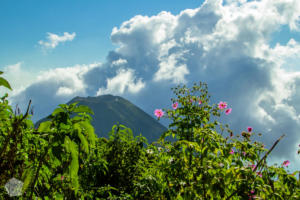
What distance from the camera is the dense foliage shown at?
4.98ft

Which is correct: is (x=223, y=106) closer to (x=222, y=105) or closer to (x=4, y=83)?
(x=222, y=105)

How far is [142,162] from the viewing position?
198 inches

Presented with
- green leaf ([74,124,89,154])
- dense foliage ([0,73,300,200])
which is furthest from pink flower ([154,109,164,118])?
green leaf ([74,124,89,154])

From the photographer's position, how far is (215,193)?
7.02ft

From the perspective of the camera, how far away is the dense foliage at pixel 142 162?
1518mm

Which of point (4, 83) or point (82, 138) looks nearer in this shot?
point (4, 83)

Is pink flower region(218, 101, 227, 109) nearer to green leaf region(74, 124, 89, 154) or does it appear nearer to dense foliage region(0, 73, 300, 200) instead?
dense foliage region(0, 73, 300, 200)

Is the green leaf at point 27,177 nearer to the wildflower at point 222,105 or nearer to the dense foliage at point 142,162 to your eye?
the dense foliage at point 142,162

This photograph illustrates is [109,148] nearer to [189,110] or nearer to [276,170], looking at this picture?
[189,110]

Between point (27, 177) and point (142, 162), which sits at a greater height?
point (142, 162)

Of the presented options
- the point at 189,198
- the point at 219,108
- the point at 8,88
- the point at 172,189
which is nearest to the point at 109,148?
the point at 219,108

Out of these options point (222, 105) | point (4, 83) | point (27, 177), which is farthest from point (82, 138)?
point (222, 105)

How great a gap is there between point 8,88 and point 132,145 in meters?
4.29

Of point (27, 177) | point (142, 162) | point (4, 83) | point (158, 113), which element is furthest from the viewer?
point (158, 113)
